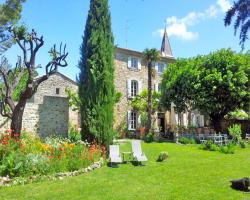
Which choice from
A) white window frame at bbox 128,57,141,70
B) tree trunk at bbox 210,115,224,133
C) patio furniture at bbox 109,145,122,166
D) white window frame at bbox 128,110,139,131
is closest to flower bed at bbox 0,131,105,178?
patio furniture at bbox 109,145,122,166

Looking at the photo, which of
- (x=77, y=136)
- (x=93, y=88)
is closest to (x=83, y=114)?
(x=93, y=88)

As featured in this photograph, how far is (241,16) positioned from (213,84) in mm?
19537

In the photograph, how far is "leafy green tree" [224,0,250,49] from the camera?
325 cm

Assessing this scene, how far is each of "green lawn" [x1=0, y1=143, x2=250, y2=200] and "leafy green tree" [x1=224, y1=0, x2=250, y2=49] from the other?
180 inches

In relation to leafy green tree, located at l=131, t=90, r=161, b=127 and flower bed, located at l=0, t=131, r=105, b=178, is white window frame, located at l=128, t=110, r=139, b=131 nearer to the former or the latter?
→ leafy green tree, located at l=131, t=90, r=161, b=127

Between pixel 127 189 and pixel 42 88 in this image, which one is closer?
pixel 127 189

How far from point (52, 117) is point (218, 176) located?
931 centimetres

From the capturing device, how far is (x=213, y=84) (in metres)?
22.1

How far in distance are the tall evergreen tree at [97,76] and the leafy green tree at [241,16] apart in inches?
368

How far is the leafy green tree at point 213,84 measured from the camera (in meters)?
21.9

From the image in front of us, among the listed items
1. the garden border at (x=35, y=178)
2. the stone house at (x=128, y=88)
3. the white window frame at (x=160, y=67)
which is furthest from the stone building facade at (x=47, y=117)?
the white window frame at (x=160, y=67)

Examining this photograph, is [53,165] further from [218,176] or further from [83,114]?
[218,176]

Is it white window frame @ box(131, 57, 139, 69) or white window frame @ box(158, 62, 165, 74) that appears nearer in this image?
white window frame @ box(131, 57, 139, 69)

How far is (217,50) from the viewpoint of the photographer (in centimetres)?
2383
